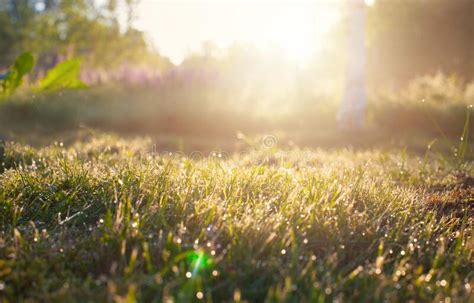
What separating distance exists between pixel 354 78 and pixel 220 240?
6.60 m

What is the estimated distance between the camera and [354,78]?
7.90 metres

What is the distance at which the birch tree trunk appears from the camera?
7.78 m

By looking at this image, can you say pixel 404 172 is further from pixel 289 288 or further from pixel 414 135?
pixel 414 135

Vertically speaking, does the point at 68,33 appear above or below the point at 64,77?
above

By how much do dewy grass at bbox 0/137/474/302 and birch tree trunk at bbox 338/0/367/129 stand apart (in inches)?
208

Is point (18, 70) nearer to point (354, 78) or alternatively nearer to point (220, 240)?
point (220, 240)

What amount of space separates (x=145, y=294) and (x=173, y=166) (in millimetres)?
1252

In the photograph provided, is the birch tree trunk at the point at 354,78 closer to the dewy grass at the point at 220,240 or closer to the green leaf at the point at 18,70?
the dewy grass at the point at 220,240

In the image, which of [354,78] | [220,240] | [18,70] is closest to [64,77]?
[18,70]

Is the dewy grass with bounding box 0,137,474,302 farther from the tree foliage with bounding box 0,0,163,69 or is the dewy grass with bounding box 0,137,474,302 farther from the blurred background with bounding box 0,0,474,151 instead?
the tree foliage with bounding box 0,0,163,69

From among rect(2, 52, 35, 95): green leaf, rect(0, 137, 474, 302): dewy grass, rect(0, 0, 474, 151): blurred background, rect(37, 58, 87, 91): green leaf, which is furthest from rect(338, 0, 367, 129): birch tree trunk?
rect(2, 52, 35, 95): green leaf

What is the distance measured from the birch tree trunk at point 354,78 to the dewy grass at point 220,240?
528cm

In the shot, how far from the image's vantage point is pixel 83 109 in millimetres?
9336

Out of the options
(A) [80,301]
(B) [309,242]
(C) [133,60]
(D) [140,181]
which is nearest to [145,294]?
(A) [80,301]
